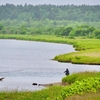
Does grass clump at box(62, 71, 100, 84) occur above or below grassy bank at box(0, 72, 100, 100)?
below

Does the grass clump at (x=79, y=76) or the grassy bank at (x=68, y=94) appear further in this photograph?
the grass clump at (x=79, y=76)

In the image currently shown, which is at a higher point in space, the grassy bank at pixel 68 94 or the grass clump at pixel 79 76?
the grassy bank at pixel 68 94

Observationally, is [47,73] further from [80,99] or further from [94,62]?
[80,99]

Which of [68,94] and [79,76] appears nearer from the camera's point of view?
[68,94]

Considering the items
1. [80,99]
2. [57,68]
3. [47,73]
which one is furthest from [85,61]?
[80,99]

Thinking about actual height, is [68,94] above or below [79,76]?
above

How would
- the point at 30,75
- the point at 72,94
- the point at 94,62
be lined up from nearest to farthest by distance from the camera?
the point at 72,94
the point at 30,75
the point at 94,62

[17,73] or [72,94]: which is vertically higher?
[72,94]

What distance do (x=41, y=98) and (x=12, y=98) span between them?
193cm

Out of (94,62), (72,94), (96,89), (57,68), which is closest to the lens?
(72,94)

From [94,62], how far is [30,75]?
21.0 metres

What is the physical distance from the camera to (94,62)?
286 ft

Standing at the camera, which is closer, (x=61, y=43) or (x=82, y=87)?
(x=82, y=87)

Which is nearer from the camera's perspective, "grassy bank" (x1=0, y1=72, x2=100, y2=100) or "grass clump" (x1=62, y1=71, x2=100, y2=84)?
"grassy bank" (x1=0, y1=72, x2=100, y2=100)
